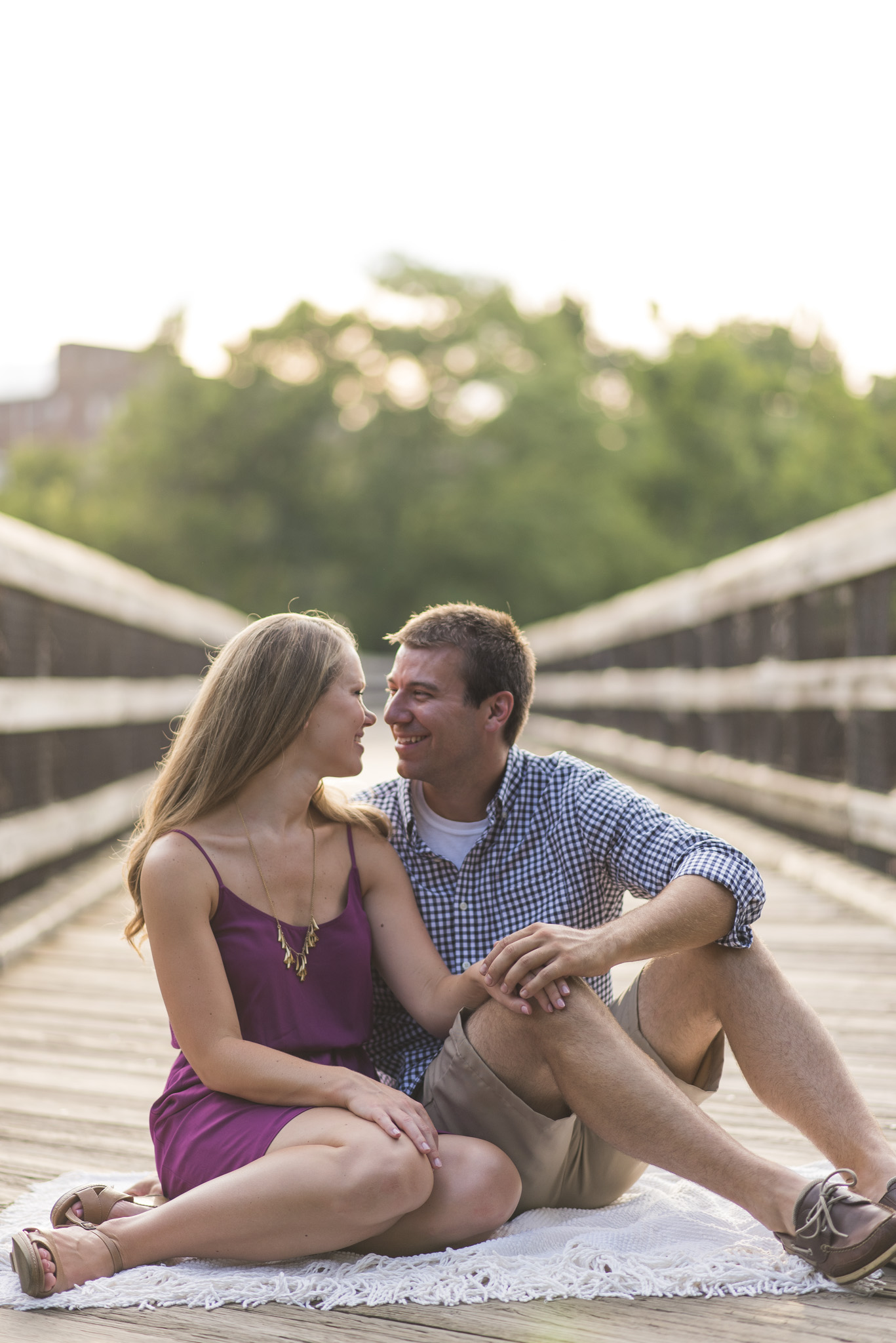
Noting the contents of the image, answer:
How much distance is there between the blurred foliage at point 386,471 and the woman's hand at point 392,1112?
107 ft

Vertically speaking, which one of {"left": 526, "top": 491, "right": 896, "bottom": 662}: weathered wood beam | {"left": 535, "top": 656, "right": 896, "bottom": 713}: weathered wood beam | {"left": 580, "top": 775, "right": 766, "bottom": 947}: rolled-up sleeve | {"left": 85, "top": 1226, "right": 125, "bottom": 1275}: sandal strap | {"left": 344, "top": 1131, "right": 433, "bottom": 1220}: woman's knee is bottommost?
{"left": 85, "top": 1226, "right": 125, "bottom": 1275}: sandal strap

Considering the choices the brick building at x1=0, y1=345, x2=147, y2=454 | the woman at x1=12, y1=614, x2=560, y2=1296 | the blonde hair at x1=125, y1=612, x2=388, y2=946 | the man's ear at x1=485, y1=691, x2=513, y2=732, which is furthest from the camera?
the brick building at x1=0, y1=345, x2=147, y2=454

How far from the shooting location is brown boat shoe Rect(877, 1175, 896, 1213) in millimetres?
1838

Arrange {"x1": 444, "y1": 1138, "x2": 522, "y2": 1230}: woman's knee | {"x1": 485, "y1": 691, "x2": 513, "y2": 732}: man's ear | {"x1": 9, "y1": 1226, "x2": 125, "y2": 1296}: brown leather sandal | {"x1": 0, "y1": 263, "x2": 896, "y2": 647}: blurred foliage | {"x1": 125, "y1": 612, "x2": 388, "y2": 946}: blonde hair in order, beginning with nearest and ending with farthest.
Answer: {"x1": 9, "y1": 1226, "x2": 125, "y2": 1296}: brown leather sandal < {"x1": 444, "y1": 1138, "x2": 522, "y2": 1230}: woman's knee < {"x1": 125, "y1": 612, "x2": 388, "y2": 946}: blonde hair < {"x1": 485, "y1": 691, "x2": 513, "y2": 732}: man's ear < {"x1": 0, "y1": 263, "x2": 896, "y2": 647}: blurred foliage

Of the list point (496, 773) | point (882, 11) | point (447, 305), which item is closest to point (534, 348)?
point (447, 305)

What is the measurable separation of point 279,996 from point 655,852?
63 cm

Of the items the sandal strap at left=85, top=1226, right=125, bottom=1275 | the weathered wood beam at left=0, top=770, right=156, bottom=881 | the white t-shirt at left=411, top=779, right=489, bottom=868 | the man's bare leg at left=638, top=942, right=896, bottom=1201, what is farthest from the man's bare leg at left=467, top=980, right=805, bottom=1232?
the weathered wood beam at left=0, top=770, right=156, bottom=881

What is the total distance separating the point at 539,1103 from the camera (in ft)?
6.70

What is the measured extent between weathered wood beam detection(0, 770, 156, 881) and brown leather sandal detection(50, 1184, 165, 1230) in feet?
6.42

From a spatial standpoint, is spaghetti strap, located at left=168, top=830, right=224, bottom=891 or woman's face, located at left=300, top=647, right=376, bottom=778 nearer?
spaghetti strap, located at left=168, top=830, right=224, bottom=891

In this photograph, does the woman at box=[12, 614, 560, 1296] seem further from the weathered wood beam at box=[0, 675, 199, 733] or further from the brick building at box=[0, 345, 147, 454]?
the brick building at box=[0, 345, 147, 454]

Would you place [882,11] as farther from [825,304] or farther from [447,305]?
[825,304]

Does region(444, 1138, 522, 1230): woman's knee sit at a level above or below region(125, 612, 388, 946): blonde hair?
below

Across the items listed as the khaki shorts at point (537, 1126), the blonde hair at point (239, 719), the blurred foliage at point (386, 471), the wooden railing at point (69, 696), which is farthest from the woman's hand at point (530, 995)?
the blurred foliage at point (386, 471)
